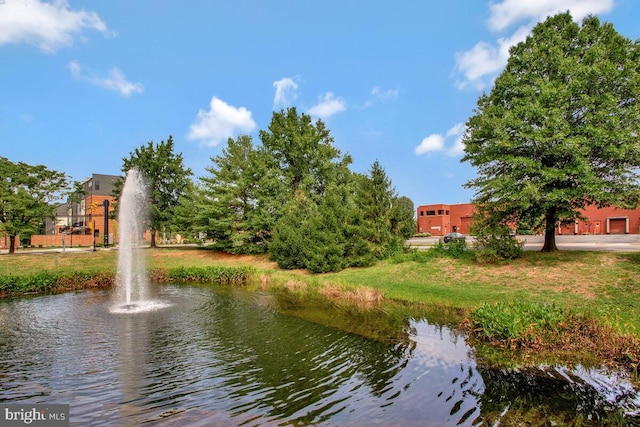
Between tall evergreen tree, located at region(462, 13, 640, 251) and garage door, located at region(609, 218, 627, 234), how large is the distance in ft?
157

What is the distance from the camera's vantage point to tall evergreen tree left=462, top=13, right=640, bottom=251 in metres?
19.6

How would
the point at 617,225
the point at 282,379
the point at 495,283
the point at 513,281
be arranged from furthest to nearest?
the point at 617,225
the point at 495,283
the point at 513,281
the point at 282,379

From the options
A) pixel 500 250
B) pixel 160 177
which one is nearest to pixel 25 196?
pixel 160 177

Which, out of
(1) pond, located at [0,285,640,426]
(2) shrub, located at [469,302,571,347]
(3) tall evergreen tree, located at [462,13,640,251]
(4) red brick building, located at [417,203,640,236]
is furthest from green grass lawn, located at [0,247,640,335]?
(4) red brick building, located at [417,203,640,236]

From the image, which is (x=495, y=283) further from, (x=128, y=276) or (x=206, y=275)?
(x=128, y=276)

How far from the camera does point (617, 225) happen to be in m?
59.5

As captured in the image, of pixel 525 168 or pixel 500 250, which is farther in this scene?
pixel 500 250

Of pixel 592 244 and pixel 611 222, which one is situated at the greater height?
pixel 611 222

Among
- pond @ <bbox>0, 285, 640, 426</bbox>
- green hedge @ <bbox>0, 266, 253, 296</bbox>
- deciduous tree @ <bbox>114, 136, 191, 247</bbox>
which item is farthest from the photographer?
deciduous tree @ <bbox>114, 136, 191, 247</bbox>

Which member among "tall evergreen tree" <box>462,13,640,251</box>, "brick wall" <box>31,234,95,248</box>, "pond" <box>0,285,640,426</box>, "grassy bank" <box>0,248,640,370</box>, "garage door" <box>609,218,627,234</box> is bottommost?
"pond" <box>0,285,640,426</box>

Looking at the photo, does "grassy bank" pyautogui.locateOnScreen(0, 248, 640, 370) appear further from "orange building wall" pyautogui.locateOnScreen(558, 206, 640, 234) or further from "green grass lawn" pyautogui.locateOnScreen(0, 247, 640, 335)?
"orange building wall" pyautogui.locateOnScreen(558, 206, 640, 234)

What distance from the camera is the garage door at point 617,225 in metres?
58.6

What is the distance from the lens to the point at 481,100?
2497 cm

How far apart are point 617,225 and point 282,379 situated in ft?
234
